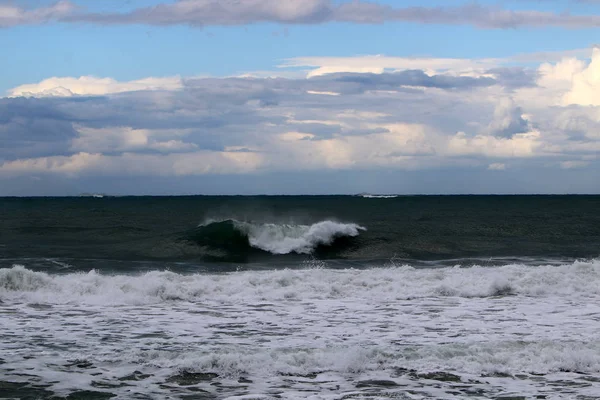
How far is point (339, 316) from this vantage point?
1647 centimetres

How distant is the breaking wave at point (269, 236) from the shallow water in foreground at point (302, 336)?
521 inches

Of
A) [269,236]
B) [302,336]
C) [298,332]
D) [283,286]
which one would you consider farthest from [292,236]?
[302,336]

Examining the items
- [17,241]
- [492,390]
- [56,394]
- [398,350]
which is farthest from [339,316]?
[17,241]

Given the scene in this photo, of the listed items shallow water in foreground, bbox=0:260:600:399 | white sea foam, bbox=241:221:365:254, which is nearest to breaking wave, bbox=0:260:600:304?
shallow water in foreground, bbox=0:260:600:399

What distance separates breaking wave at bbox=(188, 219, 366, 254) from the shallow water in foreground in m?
13.2

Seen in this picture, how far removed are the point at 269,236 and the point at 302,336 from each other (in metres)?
23.1

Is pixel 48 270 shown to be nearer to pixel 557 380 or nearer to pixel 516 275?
pixel 516 275

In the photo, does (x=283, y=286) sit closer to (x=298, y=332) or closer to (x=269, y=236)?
(x=298, y=332)

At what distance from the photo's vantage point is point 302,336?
1399 centimetres

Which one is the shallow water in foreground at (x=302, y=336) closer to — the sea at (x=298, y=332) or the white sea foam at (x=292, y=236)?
the sea at (x=298, y=332)

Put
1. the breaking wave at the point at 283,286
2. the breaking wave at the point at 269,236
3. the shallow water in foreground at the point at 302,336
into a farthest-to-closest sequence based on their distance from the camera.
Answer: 1. the breaking wave at the point at 269,236
2. the breaking wave at the point at 283,286
3. the shallow water in foreground at the point at 302,336

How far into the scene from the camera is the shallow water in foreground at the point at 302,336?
417 inches

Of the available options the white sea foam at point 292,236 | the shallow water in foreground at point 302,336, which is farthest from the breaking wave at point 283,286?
the white sea foam at point 292,236

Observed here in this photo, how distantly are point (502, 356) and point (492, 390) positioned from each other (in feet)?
6.07
